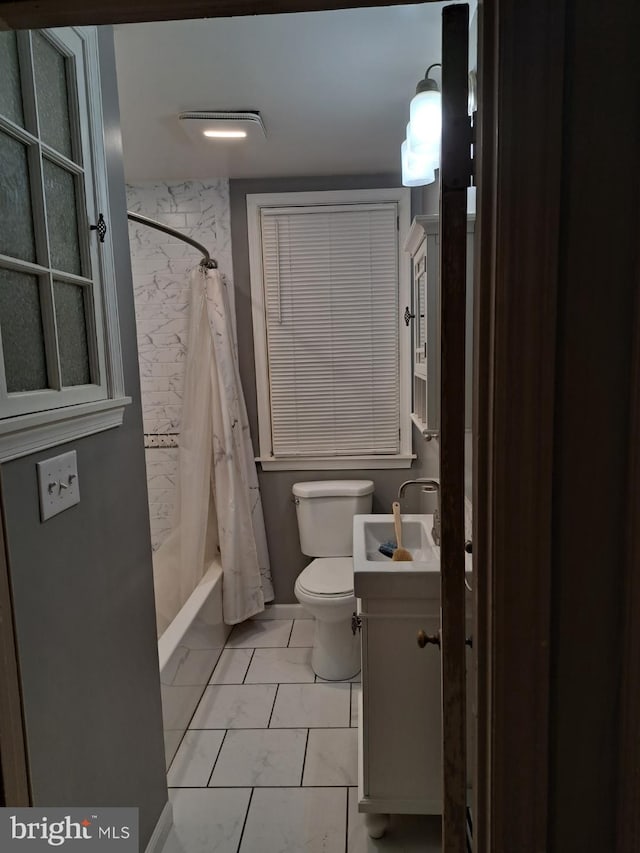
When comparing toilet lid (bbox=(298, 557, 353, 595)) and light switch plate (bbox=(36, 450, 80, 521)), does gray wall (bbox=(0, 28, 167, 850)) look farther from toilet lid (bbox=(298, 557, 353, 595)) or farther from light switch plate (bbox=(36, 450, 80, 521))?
toilet lid (bbox=(298, 557, 353, 595))

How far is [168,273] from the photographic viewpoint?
2971 mm

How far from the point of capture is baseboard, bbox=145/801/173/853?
1611 millimetres

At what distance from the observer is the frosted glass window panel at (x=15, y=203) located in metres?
1.05

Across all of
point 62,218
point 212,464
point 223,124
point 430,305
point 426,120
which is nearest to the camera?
point 62,218

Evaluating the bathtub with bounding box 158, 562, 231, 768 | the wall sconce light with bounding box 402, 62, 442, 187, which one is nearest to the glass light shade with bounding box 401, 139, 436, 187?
the wall sconce light with bounding box 402, 62, 442, 187

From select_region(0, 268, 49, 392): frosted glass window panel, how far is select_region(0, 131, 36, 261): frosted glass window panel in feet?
0.18

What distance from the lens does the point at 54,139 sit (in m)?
1.23

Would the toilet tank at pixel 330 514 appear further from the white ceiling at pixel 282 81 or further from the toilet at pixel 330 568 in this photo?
the white ceiling at pixel 282 81

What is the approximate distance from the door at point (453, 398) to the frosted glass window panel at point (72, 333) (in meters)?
0.94

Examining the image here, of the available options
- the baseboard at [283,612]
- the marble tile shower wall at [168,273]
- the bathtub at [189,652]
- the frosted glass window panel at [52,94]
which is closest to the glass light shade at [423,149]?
the frosted glass window panel at [52,94]

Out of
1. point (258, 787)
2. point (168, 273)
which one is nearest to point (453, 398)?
point (258, 787)

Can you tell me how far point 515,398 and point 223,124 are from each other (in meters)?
2.03

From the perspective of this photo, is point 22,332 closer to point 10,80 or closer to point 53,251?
point 53,251

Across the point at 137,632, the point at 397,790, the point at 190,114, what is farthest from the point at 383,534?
the point at 190,114
